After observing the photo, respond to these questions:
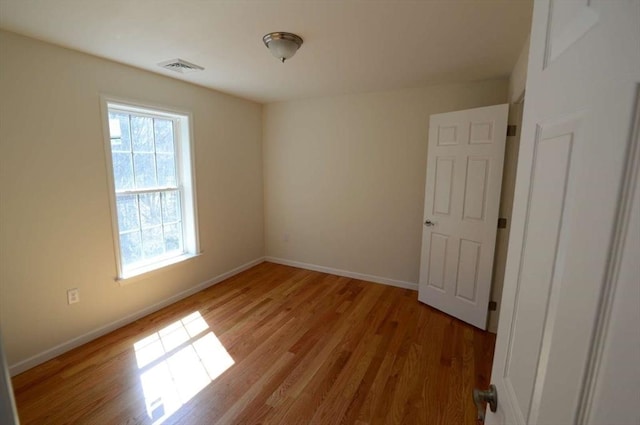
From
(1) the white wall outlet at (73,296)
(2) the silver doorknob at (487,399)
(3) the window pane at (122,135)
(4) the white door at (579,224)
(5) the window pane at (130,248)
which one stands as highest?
(3) the window pane at (122,135)

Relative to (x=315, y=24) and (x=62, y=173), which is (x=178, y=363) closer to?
(x=62, y=173)

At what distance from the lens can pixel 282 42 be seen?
1.94 m

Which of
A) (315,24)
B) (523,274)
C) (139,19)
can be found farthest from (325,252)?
(523,274)

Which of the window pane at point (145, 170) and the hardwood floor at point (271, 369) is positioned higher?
the window pane at point (145, 170)

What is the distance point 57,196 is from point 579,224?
3.01m

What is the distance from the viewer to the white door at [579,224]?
0.34 meters

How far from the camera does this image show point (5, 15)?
1.69 metres

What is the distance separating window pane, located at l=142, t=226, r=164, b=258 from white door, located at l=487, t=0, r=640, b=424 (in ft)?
10.5

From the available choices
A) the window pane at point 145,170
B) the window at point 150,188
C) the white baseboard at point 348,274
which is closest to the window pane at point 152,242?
the window at point 150,188

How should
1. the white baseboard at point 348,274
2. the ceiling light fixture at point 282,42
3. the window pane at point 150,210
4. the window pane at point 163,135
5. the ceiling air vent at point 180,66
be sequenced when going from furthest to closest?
the white baseboard at point 348,274 → the window pane at point 163,135 → the window pane at point 150,210 → the ceiling air vent at point 180,66 → the ceiling light fixture at point 282,42

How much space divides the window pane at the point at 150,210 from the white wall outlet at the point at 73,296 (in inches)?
30.6

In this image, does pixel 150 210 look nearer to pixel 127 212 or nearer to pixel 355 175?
pixel 127 212

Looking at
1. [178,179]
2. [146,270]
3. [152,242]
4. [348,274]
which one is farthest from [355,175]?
[146,270]

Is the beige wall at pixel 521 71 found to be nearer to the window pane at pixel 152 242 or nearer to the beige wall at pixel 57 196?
the beige wall at pixel 57 196
